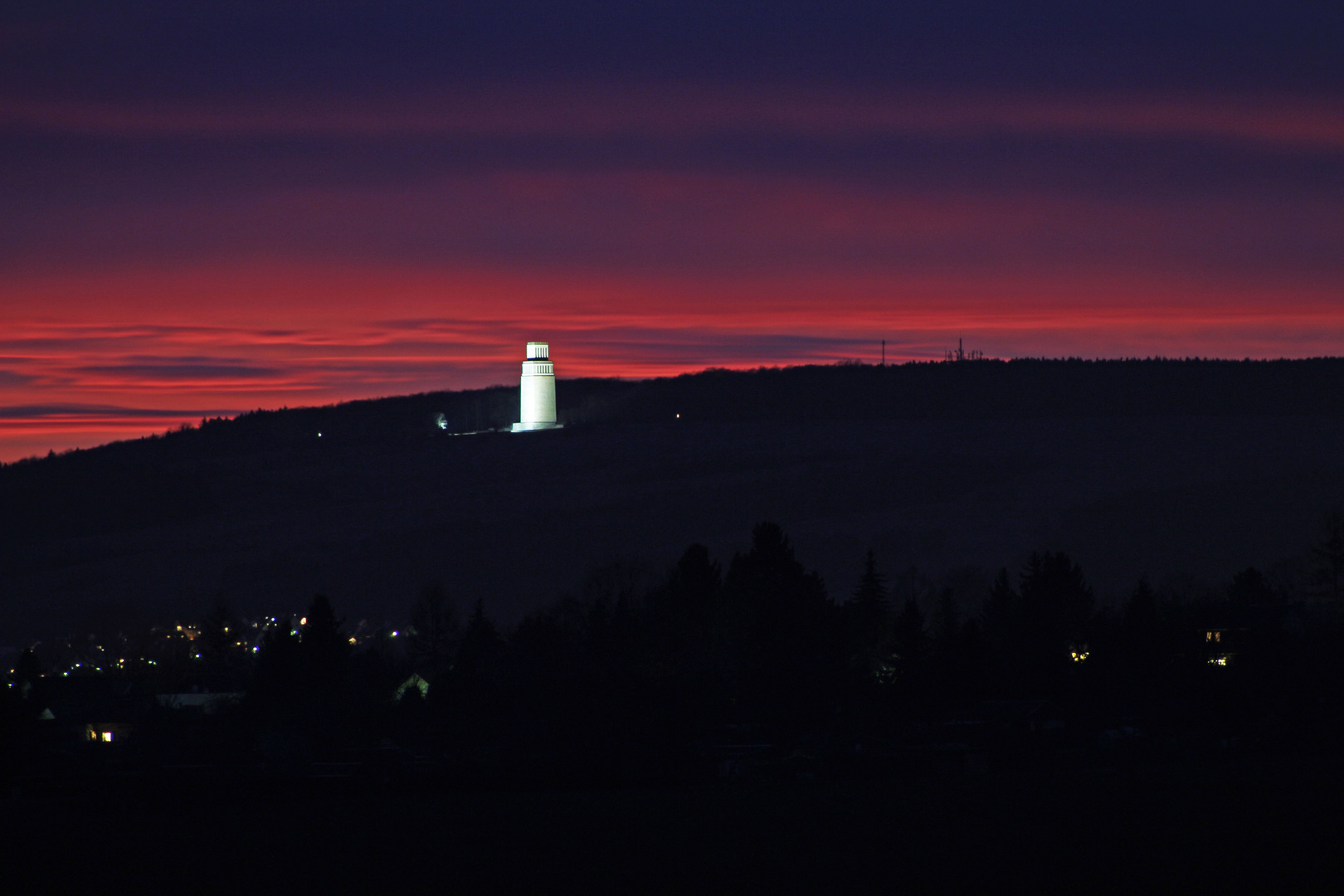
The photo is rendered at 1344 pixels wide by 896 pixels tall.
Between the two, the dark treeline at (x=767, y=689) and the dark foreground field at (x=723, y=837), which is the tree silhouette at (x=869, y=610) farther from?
the dark foreground field at (x=723, y=837)

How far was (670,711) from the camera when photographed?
66812 millimetres

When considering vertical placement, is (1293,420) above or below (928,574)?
above

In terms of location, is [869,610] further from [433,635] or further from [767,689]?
[433,635]

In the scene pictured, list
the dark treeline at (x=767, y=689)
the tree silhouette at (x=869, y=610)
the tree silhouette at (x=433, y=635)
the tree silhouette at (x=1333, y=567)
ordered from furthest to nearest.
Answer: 1. the tree silhouette at (x=1333, y=567)
2. the tree silhouette at (x=433, y=635)
3. the tree silhouette at (x=869, y=610)
4. the dark treeline at (x=767, y=689)

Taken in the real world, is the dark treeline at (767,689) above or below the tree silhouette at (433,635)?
above

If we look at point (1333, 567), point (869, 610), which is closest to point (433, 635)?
point (869, 610)

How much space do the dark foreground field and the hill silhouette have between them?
74946 millimetres

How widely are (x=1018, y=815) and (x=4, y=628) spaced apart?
117 m

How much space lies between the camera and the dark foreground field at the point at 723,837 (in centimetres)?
3984

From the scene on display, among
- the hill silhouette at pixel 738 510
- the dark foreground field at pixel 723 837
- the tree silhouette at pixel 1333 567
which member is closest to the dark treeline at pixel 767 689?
the dark foreground field at pixel 723 837

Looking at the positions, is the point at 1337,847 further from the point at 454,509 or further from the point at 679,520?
the point at 454,509

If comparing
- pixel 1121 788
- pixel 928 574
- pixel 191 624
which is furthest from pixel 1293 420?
pixel 1121 788

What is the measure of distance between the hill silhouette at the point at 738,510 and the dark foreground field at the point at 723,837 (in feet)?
246

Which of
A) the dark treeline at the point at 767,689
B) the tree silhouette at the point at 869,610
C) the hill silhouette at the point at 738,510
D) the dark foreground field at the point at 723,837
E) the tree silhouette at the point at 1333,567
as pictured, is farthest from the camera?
the hill silhouette at the point at 738,510
